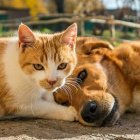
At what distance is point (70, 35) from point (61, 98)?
626mm

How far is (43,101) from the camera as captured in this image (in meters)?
4.41

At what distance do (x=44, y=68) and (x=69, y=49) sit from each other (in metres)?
0.40

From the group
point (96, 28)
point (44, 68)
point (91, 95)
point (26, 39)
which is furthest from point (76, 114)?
point (96, 28)

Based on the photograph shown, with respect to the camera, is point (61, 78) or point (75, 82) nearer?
point (61, 78)

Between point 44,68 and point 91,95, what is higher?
point 44,68

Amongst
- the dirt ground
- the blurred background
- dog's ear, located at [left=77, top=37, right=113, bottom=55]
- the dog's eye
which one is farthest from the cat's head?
the blurred background

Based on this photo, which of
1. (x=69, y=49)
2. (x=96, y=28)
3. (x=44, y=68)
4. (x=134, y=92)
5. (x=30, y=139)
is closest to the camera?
(x=30, y=139)

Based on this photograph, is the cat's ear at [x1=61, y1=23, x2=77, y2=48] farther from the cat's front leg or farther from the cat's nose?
the cat's front leg

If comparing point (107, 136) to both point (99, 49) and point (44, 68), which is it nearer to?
point (44, 68)

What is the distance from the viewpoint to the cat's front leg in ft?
14.2

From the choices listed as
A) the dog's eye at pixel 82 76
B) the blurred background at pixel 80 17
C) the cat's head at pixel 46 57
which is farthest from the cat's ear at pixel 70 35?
the blurred background at pixel 80 17

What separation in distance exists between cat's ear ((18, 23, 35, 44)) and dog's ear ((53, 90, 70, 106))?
2.10 ft

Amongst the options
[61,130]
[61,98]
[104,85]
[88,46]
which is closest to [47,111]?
[61,98]

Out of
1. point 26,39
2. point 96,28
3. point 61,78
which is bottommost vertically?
point 96,28
